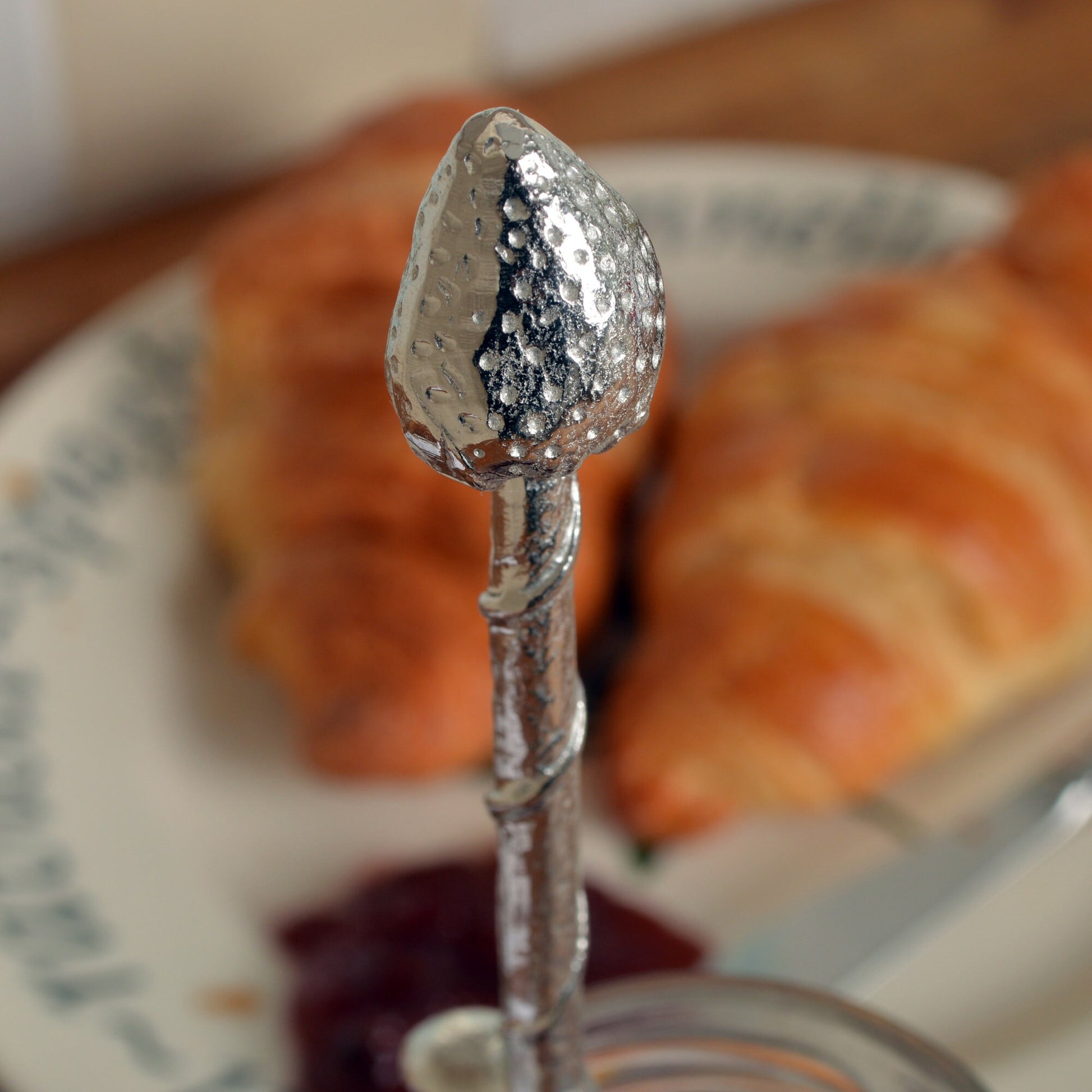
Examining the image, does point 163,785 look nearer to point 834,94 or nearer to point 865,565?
point 865,565

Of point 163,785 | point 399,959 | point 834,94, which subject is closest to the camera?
point 399,959

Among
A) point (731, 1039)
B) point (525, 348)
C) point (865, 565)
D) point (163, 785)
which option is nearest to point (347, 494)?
point (163, 785)

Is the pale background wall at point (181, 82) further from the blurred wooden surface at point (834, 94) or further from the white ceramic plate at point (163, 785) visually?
the white ceramic plate at point (163, 785)

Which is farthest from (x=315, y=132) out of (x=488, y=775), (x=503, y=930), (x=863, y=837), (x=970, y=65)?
(x=503, y=930)

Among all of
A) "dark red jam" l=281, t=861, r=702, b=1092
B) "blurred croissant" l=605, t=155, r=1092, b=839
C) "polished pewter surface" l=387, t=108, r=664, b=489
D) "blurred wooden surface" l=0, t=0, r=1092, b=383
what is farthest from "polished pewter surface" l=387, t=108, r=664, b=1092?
"blurred wooden surface" l=0, t=0, r=1092, b=383

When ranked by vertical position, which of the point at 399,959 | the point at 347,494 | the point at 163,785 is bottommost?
the point at 399,959

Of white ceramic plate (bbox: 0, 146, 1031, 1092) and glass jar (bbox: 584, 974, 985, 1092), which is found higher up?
white ceramic plate (bbox: 0, 146, 1031, 1092)

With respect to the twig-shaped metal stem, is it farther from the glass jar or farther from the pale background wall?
the pale background wall

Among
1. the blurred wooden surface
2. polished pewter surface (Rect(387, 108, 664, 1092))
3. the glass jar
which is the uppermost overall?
the blurred wooden surface
